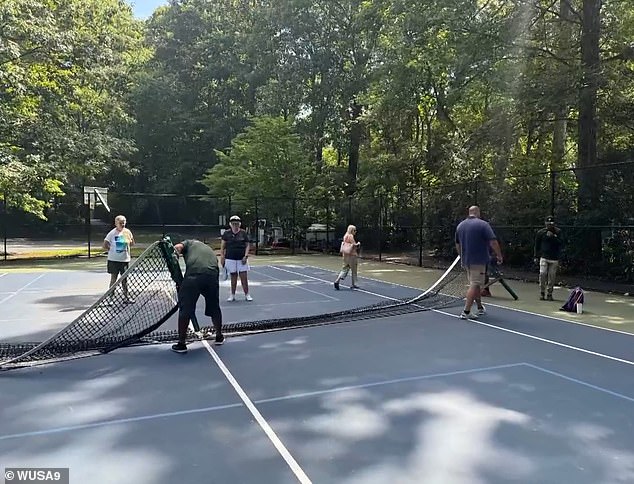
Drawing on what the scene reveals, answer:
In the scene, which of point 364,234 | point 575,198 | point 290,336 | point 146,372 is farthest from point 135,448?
point 364,234

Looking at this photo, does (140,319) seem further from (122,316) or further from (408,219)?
(408,219)

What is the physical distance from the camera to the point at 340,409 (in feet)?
15.5

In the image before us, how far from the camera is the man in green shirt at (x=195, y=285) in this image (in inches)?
262

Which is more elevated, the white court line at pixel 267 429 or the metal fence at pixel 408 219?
the metal fence at pixel 408 219

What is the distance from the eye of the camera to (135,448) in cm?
391

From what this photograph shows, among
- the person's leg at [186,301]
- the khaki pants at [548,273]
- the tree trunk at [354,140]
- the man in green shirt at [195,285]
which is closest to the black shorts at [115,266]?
the man in green shirt at [195,285]

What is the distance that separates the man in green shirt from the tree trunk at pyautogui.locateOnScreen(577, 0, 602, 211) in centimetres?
1104

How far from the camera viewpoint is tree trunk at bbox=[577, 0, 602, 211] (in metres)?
14.7

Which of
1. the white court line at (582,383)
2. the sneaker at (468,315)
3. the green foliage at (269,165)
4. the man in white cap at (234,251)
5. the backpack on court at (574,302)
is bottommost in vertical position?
the white court line at (582,383)

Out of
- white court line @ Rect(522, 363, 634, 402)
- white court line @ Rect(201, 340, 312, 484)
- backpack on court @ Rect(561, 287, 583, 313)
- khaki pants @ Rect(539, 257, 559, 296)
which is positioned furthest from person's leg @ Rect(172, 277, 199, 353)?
khaki pants @ Rect(539, 257, 559, 296)

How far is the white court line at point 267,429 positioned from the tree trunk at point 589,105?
11.8 m

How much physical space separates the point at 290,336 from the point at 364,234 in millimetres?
18678

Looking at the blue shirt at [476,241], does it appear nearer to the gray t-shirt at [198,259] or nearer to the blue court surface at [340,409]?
the blue court surface at [340,409]

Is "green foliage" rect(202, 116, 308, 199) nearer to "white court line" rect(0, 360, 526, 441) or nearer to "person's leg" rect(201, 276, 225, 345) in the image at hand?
"person's leg" rect(201, 276, 225, 345)
